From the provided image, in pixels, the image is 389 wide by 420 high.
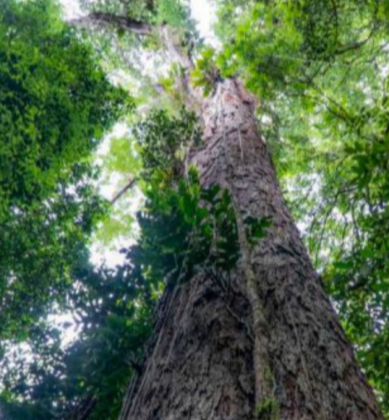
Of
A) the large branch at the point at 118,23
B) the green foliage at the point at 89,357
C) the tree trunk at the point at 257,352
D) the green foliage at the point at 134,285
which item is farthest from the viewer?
the large branch at the point at 118,23

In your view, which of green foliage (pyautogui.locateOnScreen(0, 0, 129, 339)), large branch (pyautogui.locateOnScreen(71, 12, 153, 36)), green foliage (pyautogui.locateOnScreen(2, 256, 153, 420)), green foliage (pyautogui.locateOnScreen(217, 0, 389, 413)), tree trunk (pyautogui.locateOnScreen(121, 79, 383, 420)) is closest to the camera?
tree trunk (pyautogui.locateOnScreen(121, 79, 383, 420))

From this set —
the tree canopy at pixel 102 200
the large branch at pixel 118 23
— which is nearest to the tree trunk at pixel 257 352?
the tree canopy at pixel 102 200

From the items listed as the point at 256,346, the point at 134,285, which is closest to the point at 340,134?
the point at 134,285

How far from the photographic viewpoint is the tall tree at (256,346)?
210cm

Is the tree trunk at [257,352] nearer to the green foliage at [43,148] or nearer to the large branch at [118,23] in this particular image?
the green foliage at [43,148]

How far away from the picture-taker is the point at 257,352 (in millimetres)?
1931

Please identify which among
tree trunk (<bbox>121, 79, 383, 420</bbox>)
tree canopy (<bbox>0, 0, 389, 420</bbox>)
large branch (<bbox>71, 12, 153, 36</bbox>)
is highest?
large branch (<bbox>71, 12, 153, 36</bbox>)

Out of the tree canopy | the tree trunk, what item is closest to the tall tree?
the tree trunk

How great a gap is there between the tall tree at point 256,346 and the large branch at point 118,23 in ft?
33.7

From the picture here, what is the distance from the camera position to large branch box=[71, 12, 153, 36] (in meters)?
12.9

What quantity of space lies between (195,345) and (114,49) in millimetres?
13294

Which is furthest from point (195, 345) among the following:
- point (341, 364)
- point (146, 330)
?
point (146, 330)

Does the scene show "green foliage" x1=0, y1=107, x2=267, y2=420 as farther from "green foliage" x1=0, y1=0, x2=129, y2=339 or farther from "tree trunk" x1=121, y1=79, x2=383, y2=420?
"green foliage" x1=0, y1=0, x2=129, y2=339

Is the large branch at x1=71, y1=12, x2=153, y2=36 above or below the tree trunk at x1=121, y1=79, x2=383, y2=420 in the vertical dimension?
above
